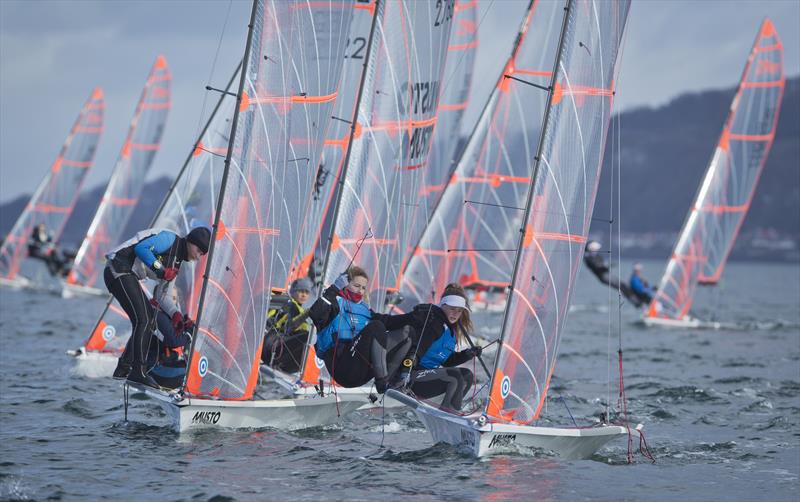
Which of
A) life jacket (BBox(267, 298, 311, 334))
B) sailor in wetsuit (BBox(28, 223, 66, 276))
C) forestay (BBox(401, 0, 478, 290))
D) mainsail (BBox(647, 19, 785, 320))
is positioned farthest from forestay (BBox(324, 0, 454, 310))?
sailor in wetsuit (BBox(28, 223, 66, 276))

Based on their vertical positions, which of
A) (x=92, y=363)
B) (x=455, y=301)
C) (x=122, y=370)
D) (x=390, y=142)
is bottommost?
(x=92, y=363)

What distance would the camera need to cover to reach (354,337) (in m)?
9.61

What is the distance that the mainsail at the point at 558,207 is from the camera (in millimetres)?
9336

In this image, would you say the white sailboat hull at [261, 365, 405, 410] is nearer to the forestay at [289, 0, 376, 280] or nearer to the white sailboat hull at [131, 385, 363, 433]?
the white sailboat hull at [131, 385, 363, 433]

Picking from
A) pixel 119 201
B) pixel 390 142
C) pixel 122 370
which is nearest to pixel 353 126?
pixel 390 142

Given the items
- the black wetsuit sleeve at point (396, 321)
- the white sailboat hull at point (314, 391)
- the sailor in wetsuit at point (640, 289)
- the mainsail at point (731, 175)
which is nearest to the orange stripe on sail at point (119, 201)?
the sailor in wetsuit at point (640, 289)

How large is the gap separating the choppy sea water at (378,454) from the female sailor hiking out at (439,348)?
20.9 inches

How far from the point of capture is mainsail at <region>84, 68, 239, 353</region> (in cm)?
1402

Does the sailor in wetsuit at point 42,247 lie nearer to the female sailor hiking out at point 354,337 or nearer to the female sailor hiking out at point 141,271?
the female sailor hiking out at point 141,271

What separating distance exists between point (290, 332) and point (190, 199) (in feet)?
11.5

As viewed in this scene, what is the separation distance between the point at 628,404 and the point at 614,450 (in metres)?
3.50

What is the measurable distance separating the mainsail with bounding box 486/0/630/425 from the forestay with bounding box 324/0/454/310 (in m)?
3.74

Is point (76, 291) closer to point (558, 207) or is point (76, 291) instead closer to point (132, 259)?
point (132, 259)

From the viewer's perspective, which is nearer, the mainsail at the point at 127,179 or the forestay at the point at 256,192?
the forestay at the point at 256,192
